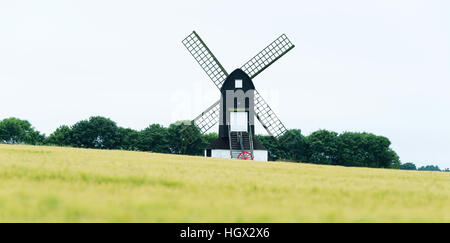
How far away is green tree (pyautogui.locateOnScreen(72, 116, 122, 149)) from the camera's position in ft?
240

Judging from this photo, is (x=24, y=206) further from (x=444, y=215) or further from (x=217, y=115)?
(x=217, y=115)

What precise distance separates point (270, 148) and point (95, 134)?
3124cm

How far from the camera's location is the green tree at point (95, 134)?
240 ft

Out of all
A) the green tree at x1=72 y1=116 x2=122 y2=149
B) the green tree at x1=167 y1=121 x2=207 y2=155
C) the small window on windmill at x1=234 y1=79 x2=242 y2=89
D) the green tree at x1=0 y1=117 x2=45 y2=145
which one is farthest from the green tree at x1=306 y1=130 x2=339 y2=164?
the green tree at x1=0 y1=117 x2=45 y2=145

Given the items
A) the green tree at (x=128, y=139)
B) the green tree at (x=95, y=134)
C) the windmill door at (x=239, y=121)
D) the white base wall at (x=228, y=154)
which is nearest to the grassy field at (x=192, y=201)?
the white base wall at (x=228, y=154)

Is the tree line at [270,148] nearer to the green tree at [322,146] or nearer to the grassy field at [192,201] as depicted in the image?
the green tree at [322,146]

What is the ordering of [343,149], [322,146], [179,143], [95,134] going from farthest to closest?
[179,143]
[343,149]
[322,146]
[95,134]

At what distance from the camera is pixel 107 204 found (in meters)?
5.24

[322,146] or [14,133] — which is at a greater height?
[14,133]

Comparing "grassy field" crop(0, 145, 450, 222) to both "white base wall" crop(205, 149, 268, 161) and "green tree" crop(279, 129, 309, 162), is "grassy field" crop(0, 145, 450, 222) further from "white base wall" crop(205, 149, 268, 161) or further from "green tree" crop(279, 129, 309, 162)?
"green tree" crop(279, 129, 309, 162)

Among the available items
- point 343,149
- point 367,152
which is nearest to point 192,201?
point 343,149

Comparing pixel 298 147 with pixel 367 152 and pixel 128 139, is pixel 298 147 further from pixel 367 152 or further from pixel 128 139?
pixel 128 139

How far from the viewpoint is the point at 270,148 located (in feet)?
263
